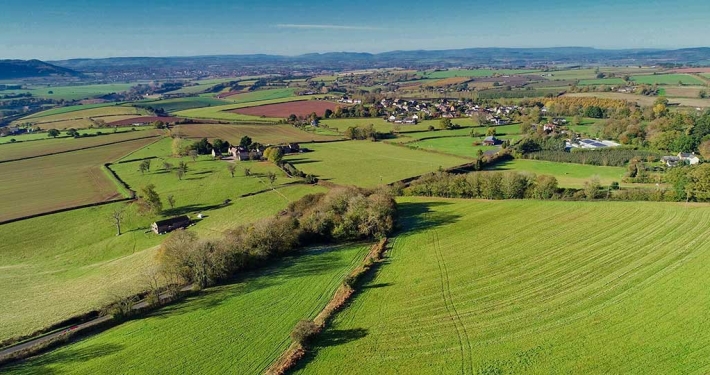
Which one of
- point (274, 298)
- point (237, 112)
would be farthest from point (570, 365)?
point (237, 112)

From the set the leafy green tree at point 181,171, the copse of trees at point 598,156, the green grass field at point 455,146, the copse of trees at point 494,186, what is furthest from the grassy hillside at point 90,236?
the copse of trees at point 598,156

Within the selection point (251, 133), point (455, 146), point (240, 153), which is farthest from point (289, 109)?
point (455, 146)

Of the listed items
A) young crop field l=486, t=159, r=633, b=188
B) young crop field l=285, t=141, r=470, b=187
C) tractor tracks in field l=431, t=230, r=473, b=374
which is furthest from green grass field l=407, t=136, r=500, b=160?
tractor tracks in field l=431, t=230, r=473, b=374

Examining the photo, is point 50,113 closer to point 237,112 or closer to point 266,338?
point 237,112

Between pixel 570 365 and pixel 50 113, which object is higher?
pixel 50 113

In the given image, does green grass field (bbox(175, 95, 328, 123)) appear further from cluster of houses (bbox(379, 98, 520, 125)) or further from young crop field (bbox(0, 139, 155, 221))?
young crop field (bbox(0, 139, 155, 221))

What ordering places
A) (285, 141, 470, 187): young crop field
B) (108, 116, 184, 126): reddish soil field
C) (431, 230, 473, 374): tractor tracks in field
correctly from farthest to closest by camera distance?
(108, 116, 184, 126): reddish soil field, (285, 141, 470, 187): young crop field, (431, 230, 473, 374): tractor tracks in field
